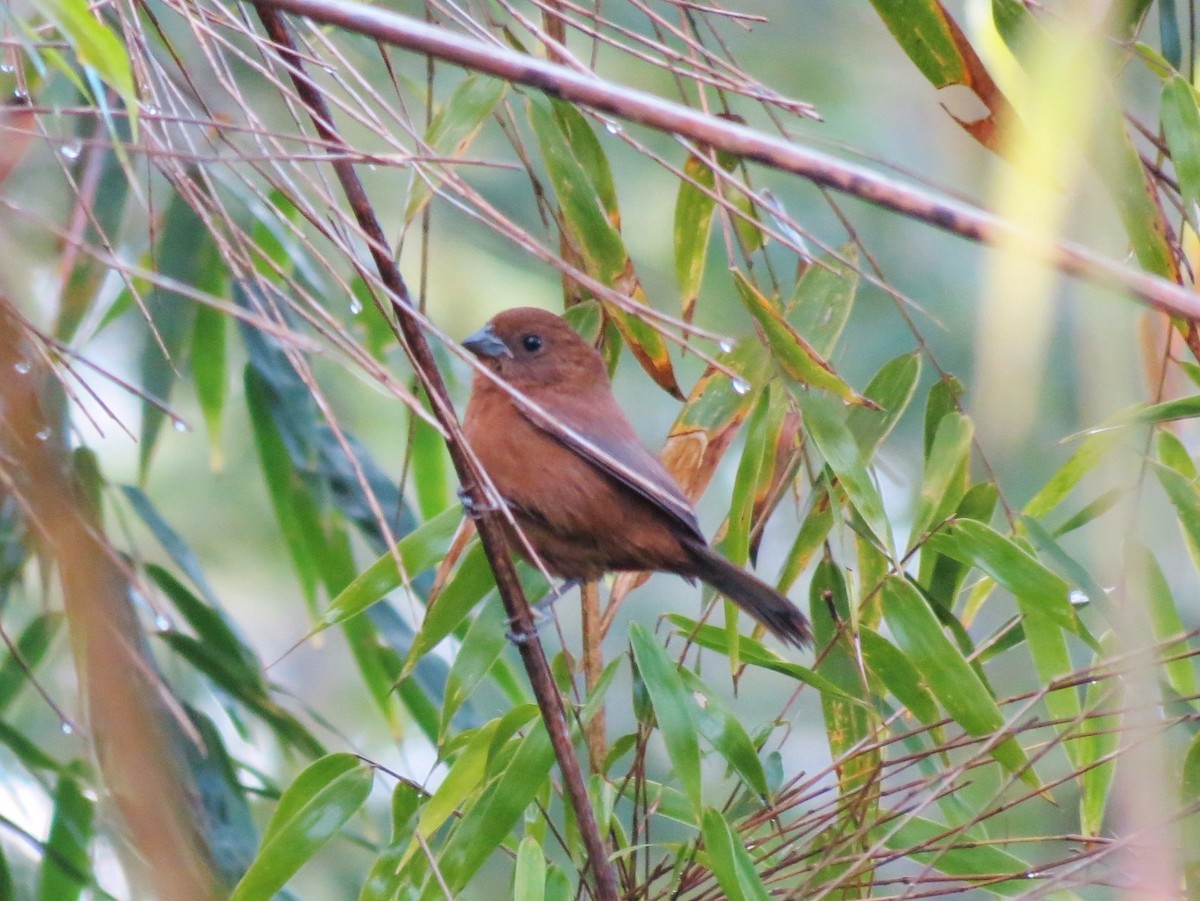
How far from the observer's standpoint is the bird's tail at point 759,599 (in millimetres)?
2793

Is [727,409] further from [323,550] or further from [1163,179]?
[323,550]

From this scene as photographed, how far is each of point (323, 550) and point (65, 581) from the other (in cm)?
89

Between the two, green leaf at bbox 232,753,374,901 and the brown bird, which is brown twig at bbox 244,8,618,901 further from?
the brown bird

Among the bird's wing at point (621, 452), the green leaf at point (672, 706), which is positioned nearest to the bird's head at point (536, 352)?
the bird's wing at point (621, 452)

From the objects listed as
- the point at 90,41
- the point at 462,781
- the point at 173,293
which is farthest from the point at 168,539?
the point at 90,41

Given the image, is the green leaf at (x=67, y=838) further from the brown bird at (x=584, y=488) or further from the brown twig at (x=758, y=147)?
the brown twig at (x=758, y=147)

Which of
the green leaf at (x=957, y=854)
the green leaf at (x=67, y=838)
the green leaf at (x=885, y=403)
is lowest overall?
the green leaf at (x=67, y=838)

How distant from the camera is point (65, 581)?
100 inches

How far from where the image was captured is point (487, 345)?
143 inches

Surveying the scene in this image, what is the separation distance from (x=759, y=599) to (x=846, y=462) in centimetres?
65

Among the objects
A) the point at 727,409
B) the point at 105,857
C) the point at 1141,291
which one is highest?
the point at 1141,291

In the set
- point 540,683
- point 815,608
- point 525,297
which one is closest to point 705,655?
point 525,297

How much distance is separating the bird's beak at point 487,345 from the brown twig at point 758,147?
2405 millimetres

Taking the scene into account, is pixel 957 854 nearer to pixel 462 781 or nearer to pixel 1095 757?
pixel 1095 757
